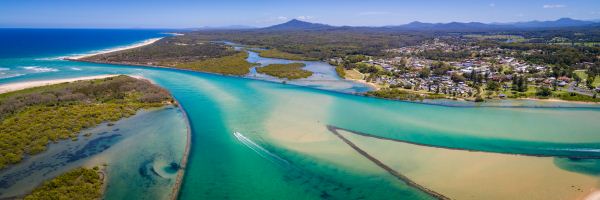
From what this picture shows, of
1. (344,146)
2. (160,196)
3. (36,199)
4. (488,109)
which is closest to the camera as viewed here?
(36,199)

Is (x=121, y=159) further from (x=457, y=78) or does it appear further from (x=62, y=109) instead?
(x=457, y=78)

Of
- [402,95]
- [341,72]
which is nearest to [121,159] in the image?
[402,95]

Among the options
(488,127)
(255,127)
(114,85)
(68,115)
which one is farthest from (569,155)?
(114,85)

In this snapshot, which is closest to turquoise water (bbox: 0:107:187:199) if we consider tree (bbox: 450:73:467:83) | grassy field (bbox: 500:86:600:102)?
grassy field (bbox: 500:86:600:102)

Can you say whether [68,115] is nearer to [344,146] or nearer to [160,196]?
[160,196]

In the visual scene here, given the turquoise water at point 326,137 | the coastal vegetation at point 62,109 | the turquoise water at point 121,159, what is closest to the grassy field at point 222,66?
the turquoise water at point 326,137

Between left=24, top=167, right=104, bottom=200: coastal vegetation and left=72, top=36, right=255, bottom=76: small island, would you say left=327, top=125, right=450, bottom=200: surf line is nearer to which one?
left=24, top=167, right=104, bottom=200: coastal vegetation

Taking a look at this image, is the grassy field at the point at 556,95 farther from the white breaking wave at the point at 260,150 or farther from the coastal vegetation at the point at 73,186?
the coastal vegetation at the point at 73,186
